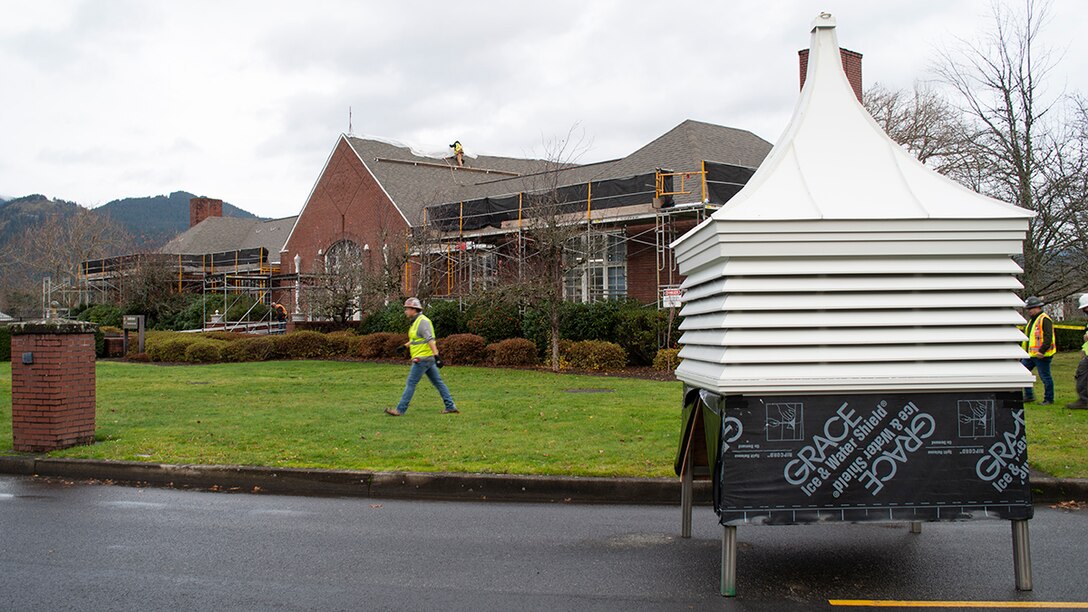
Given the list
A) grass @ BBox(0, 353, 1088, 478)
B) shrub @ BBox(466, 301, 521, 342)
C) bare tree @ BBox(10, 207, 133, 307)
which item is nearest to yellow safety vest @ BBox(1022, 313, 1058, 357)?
grass @ BBox(0, 353, 1088, 478)

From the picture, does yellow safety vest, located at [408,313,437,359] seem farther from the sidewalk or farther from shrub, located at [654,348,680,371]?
shrub, located at [654,348,680,371]

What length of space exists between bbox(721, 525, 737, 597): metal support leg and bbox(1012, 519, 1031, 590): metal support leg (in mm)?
1682

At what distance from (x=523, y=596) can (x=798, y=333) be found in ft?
7.34

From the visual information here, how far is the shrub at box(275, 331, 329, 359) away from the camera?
25.3 metres

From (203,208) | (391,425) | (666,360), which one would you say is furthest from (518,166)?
(391,425)

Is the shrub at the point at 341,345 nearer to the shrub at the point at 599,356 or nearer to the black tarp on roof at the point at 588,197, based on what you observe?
the black tarp on roof at the point at 588,197

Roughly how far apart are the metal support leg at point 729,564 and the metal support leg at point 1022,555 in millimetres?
1682

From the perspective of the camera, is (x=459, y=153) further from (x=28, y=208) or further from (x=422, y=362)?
(x=28, y=208)

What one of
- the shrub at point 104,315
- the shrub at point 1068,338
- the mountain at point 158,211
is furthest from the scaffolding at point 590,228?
the mountain at point 158,211

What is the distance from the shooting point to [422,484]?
27.5 ft

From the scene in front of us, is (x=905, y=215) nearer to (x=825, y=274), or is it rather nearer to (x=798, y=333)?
(x=825, y=274)

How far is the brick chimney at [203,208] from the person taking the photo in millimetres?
63531

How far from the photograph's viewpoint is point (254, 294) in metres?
42.9

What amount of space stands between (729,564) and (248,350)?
72.9 feet
